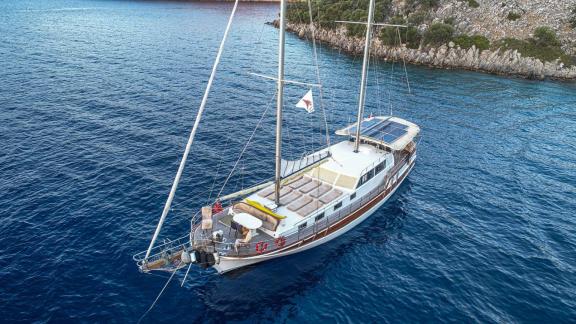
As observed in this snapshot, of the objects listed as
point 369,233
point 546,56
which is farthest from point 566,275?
point 546,56

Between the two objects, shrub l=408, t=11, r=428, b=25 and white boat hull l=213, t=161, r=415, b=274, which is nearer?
white boat hull l=213, t=161, r=415, b=274

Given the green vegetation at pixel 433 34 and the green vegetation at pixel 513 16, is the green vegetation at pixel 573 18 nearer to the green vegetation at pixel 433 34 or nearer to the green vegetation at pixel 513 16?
the green vegetation at pixel 433 34

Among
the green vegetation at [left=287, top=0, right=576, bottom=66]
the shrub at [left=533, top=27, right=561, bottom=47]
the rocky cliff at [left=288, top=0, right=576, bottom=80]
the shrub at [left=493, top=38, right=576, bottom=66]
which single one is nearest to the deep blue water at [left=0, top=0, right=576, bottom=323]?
the rocky cliff at [left=288, top=0, right=576, bottom=80]

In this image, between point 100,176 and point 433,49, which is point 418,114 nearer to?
point 433,49

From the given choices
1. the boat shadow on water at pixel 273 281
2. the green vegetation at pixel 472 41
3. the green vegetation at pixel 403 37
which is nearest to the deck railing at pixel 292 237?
the boat shadow on water at pixel 273 281

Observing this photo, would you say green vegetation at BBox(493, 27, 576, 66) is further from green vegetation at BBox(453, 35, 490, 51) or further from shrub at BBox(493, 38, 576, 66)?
green vegetation at BBox(453, 35, 490, 51)

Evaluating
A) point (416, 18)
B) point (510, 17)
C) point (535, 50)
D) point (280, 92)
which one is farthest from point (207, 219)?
point (510, 17)
